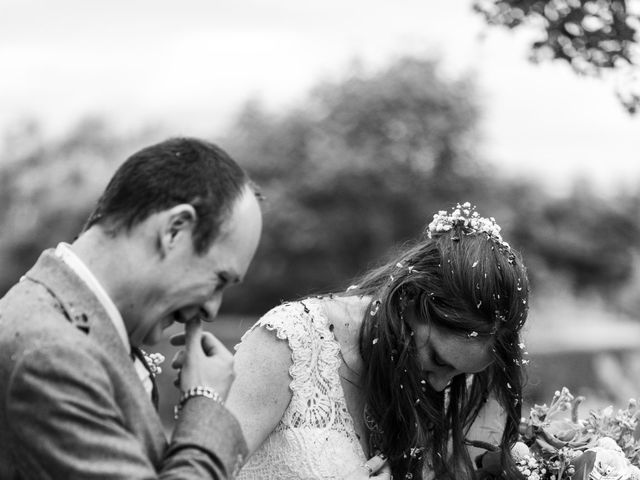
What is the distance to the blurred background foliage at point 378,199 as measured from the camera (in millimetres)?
21422

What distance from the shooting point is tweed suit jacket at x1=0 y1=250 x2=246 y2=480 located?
6.63 ft

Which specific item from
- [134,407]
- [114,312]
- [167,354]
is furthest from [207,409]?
[167,354]

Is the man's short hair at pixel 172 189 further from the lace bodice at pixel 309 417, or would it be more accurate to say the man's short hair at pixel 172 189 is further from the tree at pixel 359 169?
the tree at pixel 359 169

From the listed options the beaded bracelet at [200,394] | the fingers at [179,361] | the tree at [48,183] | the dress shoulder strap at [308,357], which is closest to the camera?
Answer: the beaded bracelet at [200,394]

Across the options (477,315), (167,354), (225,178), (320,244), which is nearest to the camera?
(225,178)

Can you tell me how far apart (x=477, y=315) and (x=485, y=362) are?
0.21m

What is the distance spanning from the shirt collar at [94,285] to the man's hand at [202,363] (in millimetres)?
198

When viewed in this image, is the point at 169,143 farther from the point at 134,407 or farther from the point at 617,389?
the point at 617,389

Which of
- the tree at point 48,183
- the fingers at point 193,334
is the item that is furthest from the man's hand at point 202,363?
the tree at point 48,183

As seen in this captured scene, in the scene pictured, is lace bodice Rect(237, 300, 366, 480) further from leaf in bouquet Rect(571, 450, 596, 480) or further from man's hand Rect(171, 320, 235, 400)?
man's hand Rect(171, 320, 235, 400)

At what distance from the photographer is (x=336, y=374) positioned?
12.8 ft

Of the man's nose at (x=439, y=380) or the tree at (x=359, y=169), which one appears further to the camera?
the tree at (x=359, y=169)

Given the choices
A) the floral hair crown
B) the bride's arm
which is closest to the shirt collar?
the bride's arm

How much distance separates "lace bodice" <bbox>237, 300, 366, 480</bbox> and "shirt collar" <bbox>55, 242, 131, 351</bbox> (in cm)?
153
